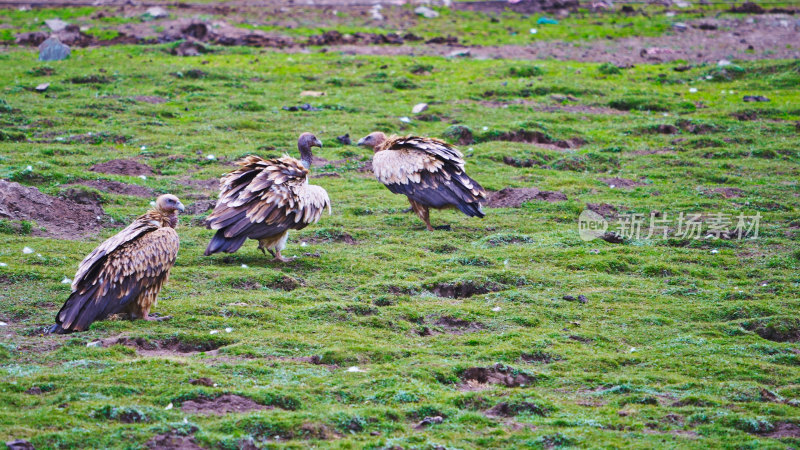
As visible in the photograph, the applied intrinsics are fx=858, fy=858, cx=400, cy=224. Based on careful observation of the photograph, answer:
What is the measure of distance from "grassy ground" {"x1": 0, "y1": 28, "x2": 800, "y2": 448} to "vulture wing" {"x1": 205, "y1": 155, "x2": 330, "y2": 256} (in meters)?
0.46

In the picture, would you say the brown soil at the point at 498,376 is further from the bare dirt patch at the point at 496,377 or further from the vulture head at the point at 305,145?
the vulture head at the point at 305,145

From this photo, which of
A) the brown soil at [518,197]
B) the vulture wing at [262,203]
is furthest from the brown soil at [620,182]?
the vulture wing at [262,203]

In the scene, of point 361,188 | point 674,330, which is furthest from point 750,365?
point 361,188

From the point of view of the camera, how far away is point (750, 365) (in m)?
7.80

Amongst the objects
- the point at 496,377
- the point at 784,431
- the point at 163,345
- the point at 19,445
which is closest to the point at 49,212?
the point at 163,345

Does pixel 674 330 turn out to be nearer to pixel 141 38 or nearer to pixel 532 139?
pixel 532 139

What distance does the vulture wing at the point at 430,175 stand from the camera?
1242 centimetres

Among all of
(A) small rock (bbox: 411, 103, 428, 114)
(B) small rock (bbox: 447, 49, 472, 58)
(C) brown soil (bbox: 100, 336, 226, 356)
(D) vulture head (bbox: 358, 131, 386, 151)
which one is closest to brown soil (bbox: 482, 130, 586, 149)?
(A) small rock (bbox: 411, 103, 428, 114)

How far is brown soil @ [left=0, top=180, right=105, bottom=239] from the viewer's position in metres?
11.4

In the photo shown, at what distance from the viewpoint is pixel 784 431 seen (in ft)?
21.2

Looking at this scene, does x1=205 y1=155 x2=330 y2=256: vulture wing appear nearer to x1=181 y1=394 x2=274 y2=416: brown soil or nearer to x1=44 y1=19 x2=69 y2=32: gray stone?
x1=181 y1=394 x2=274 y2=416: brown soil

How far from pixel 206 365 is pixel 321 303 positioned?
201 cm

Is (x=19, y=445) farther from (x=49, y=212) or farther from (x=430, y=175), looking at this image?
(x=430, y=175)

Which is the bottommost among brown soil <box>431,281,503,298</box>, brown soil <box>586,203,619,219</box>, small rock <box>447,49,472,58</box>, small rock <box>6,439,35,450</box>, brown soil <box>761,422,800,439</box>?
brown soil <box>431,281,503,298</box>
